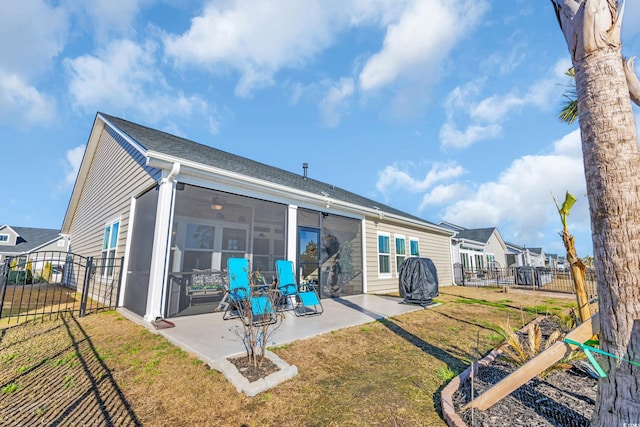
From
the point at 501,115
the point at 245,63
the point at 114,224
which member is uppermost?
the point at 245,63

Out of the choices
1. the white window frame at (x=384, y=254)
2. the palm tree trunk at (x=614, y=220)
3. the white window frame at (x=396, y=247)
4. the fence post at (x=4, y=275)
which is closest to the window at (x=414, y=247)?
the white window frame at (x=396, y=247)

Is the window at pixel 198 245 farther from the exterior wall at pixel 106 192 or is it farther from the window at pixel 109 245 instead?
the window at pixel 109 245

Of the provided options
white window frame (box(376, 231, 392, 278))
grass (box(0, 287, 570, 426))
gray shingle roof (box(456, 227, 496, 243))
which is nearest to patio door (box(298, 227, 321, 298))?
grass (box(0, 287, 570, 426))

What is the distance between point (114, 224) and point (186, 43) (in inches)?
246

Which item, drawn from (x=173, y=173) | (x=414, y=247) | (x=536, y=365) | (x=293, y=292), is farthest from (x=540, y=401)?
(x=414, y=247)

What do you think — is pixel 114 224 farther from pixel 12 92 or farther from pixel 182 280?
pixel 12 92

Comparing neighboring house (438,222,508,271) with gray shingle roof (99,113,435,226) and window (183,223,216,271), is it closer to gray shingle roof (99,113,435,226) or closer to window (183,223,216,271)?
gray shingle roof (99,113,435,226)

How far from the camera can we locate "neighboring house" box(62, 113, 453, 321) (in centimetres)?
531

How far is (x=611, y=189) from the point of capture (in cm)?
171

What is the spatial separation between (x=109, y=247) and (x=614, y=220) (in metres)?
10.1

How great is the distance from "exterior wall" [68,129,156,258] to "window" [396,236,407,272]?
28.8 feet

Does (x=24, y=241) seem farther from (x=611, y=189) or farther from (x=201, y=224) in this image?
(x=611, y=189)

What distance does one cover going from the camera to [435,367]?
10.3ft

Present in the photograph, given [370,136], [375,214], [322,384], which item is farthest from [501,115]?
[322,384]
